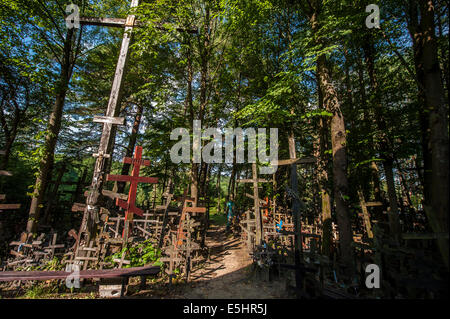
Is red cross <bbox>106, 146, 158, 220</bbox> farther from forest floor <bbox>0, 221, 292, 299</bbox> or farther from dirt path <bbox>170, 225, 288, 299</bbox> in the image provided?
dirt path <bbox>170, 225, 288, 299</bbox>

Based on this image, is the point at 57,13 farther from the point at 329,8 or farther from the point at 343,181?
the point at 343,181

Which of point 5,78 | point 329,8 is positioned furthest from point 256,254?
point 5,78

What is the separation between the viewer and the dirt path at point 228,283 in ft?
16.6

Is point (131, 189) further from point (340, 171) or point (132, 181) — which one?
point (340, 171)

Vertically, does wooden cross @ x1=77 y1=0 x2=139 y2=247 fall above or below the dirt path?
above

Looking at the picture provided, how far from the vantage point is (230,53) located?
1048 cm

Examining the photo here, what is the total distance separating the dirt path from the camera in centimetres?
507

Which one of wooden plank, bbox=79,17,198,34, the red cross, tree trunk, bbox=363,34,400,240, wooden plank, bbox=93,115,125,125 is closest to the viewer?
the red cross

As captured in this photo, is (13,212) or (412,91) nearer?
(412,91)

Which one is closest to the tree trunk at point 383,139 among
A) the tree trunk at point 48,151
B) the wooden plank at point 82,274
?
the wooden plank at point 82,274

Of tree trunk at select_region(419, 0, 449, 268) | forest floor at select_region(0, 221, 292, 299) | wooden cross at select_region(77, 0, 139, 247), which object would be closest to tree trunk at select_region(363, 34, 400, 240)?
tree trunk at select_region(419, 0, 449, 268)

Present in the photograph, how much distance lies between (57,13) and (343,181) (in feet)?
48.8

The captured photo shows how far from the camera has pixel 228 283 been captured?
586 cm

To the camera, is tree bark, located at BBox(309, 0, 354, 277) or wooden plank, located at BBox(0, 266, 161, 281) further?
tree bark, located at BBox(309, 0, 354, 277)
